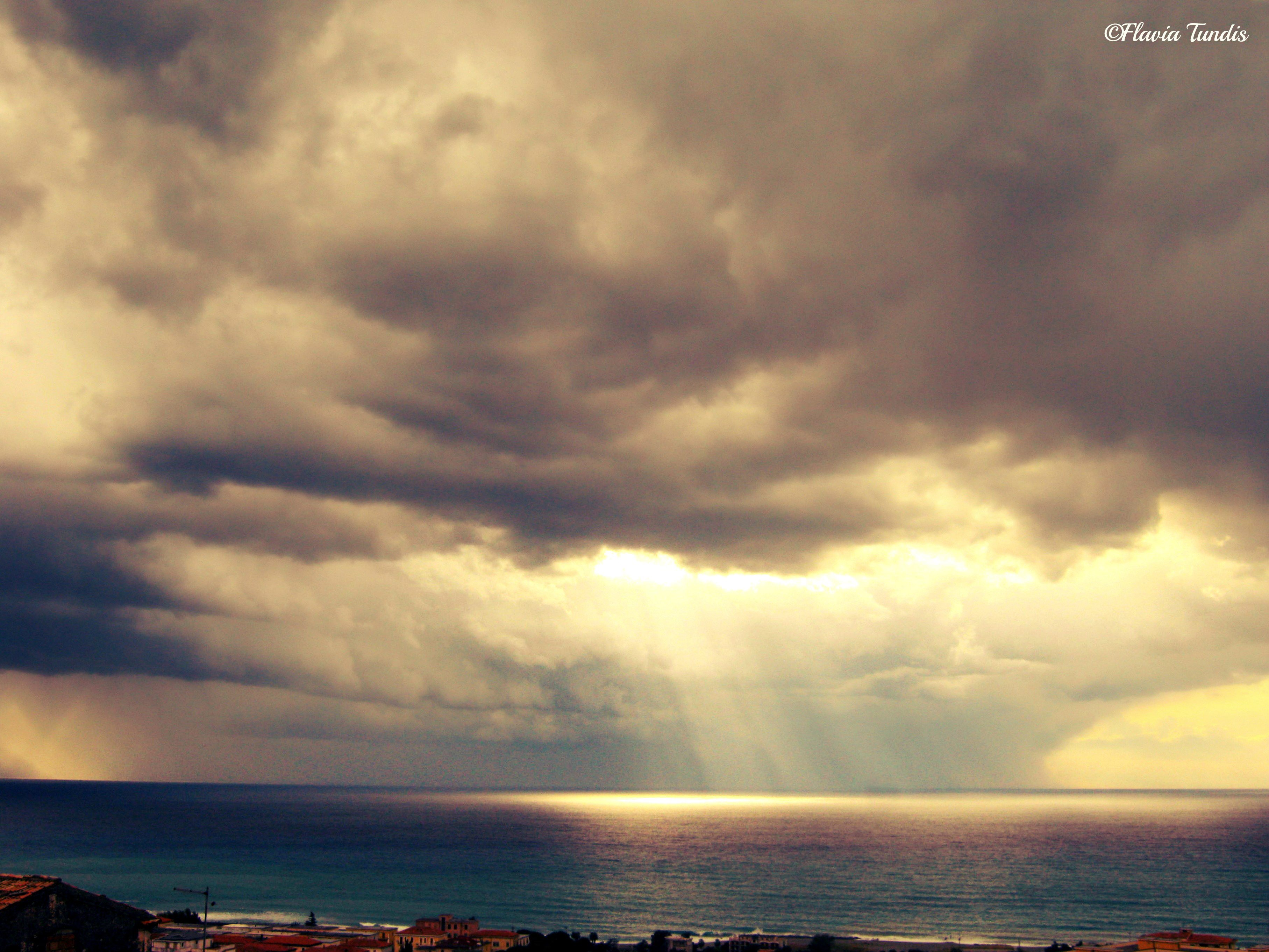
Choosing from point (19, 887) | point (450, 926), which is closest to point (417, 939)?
point (450, 926)

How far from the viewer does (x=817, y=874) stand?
13650 centimetres

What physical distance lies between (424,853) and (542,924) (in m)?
88.5

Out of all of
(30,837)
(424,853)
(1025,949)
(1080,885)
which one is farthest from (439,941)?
(30,837)

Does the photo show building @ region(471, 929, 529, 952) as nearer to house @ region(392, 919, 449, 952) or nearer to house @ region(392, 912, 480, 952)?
house @ region(392, 912, 480, 952)

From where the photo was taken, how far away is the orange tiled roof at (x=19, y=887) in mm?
44219

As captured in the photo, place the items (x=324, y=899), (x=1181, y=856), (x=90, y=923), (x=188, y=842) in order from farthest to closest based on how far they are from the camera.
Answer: (x=188, y=842)
(x=1181, y=856)
(x=324, y=899)
(x=90, y=923)

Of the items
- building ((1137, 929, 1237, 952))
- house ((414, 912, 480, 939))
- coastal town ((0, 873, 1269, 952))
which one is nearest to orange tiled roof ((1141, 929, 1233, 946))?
building ((1137, 929, 1237, 952))

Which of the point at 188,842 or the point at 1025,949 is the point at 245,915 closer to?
the point at 1025,949

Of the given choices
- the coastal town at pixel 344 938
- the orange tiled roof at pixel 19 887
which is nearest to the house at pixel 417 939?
the coastal town at pixel 344 938

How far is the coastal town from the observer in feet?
148

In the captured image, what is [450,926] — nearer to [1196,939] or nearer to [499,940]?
[499,940]

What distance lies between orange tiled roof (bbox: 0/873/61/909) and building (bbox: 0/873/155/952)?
34 mm

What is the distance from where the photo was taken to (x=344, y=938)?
71.2 m

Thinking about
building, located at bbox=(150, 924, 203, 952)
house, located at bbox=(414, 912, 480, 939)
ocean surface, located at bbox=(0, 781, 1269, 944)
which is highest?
building, located at bbox=(150, 924, 203, 952)
